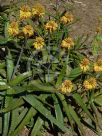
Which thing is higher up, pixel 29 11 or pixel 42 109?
pixel 29 11

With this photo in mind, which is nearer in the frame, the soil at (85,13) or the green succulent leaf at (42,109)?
the green succulent leaf at (42,109)

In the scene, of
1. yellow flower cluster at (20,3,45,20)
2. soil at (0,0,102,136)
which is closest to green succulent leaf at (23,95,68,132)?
yellow flower cluster at (20,3,45,20)

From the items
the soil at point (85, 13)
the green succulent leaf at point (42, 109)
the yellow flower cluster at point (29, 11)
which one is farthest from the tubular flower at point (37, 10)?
the soil at point (85, 13)

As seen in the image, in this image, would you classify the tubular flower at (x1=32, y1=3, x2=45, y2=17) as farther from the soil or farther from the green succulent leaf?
the soil

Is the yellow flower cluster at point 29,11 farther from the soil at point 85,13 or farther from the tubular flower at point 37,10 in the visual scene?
the soil at point 85,13

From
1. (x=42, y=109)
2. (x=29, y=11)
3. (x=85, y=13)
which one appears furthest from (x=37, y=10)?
(x=85, y=13)

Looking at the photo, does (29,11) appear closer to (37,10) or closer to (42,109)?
(37,10)

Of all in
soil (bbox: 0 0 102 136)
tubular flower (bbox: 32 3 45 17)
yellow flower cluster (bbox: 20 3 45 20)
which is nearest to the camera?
yellow flower cluster (bbox: 20 3 45 20)

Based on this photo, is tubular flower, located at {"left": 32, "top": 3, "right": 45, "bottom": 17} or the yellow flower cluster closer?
the yellow flower cluster

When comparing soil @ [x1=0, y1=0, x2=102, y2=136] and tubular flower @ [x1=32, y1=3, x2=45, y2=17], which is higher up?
tubular flower @ [x1=32, y1=3, x2=45, y2=17]
